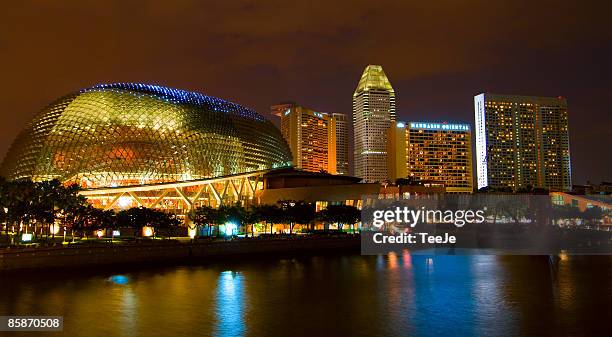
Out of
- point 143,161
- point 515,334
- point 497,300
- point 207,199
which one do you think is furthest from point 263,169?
point 515,334

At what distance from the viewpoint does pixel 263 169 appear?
9738 centimetres

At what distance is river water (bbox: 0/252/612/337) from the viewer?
1093 inches

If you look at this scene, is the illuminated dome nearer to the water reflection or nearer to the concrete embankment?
the concrete embankment

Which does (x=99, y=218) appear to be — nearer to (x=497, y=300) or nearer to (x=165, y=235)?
(x=165, y=235)

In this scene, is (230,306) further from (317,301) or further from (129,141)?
(129,141)

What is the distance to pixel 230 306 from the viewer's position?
3300 centimetres

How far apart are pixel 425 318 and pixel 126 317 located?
50.3ft

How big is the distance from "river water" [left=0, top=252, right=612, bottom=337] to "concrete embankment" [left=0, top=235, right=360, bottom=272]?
193 cm

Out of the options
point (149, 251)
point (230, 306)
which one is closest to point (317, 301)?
point (230, 306)

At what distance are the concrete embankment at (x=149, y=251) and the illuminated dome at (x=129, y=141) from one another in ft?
73.6

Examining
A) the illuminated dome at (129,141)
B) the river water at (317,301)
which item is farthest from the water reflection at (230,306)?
the illuminated dome at (129,141)

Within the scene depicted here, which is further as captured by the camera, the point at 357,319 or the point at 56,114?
the point at 56,114

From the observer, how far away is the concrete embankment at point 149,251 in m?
42.8

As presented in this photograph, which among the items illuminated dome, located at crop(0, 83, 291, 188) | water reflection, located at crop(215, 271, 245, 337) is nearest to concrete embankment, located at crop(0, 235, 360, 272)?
water reflection, located at crop(215, 271, 245, 337)
